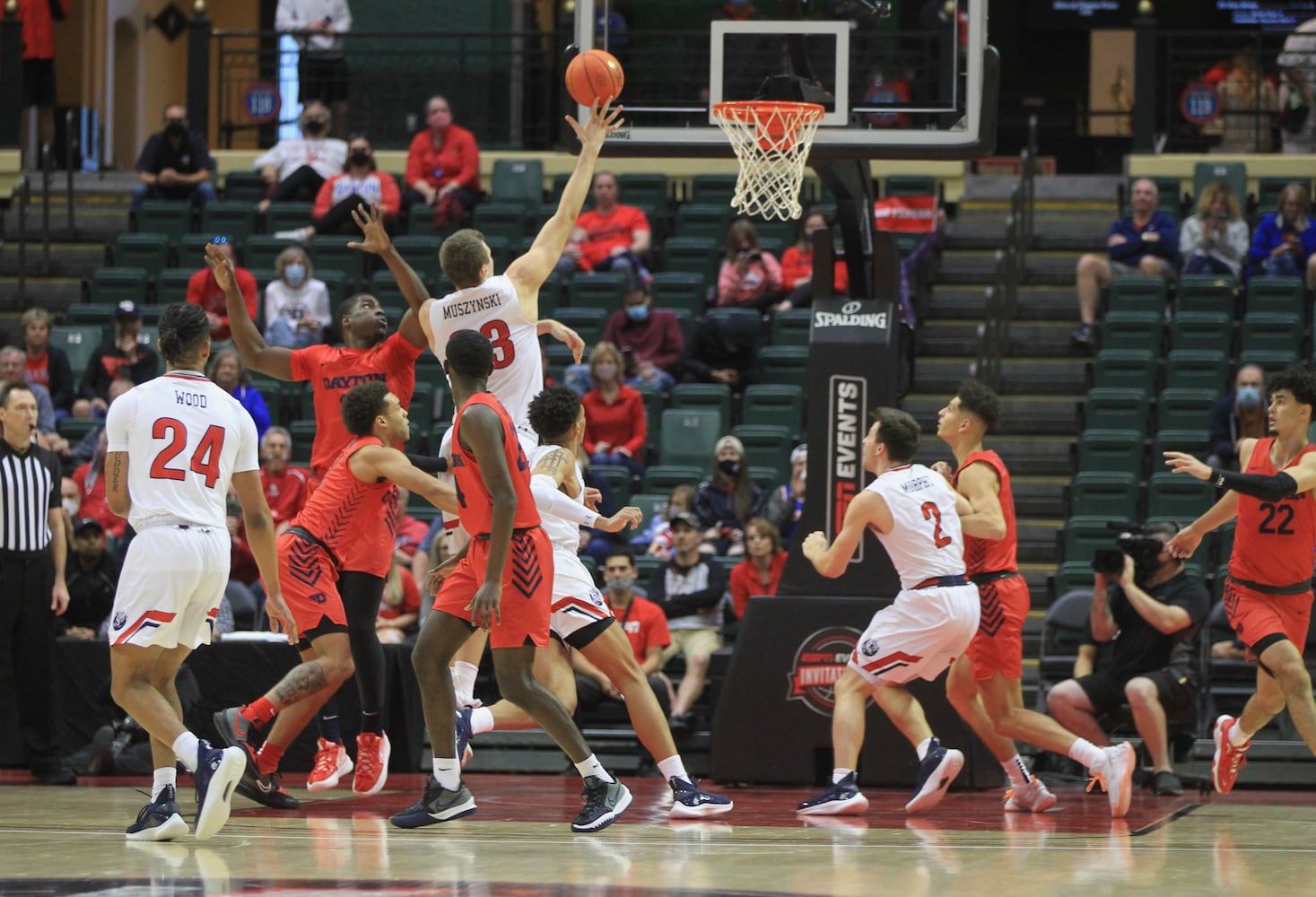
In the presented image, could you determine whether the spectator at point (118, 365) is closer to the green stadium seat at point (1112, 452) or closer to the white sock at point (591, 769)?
the green stadium seat at point (1112, 452)

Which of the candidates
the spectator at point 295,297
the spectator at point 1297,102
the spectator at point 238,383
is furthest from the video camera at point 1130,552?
the spectator at point 1297,102

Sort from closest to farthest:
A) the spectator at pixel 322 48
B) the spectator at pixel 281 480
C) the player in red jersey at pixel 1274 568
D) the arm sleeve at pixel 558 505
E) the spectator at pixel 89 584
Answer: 1. the arm sleeve at pixel 558 505
2. the player in red jersey at pixel 1274 568
3. the spectator at pixel 89 584
4. the spectator at pixel 281 480
5. the spectator at pixel 322 48

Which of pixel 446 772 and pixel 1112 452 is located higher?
pixel 1112 452

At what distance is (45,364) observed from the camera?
15438 mm

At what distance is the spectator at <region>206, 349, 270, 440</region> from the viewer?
14.1 m

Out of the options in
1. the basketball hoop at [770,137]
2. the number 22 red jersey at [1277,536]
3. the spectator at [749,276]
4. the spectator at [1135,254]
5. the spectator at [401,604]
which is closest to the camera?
the number 22 red jersey at [1277,536]

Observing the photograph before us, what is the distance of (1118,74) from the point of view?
21.1 metres

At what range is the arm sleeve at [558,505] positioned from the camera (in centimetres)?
790

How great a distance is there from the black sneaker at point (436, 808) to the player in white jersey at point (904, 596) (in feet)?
5.37

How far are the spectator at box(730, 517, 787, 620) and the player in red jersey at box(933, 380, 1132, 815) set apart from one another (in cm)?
273

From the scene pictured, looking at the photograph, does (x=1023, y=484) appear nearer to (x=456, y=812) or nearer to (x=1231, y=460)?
(x=1231, y=460)

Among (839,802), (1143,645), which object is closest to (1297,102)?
(1143,645)

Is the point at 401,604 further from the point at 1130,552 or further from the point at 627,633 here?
the point at 1130,552

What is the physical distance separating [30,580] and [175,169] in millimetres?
8364
